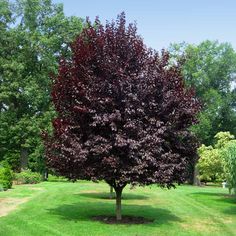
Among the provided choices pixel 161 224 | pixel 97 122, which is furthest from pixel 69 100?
pixel 161 224

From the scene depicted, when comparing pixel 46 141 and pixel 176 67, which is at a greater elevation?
pixel 176 67

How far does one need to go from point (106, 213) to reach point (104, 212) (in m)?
0.33

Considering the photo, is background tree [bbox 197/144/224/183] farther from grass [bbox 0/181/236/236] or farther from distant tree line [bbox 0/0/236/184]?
distant tree line [bbox 0/0/236/184]

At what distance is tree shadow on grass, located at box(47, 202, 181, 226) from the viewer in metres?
18.8

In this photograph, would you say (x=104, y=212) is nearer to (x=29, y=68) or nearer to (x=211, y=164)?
(x=211, y=164)

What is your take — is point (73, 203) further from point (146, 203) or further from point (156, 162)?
→ point (156, 162)

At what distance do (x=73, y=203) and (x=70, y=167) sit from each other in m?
6.59

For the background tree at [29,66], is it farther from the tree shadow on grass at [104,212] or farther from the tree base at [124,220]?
the tree base at [124,220]

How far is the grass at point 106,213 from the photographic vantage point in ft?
50.9

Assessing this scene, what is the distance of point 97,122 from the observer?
16.7 meters

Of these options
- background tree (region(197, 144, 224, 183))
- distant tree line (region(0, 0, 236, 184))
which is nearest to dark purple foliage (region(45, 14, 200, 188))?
background tree (region(197, 144, 224, 183))

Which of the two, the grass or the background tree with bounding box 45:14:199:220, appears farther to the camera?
the background tree with bounding box 45:14:199:220

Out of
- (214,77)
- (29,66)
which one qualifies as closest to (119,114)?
(29,66)

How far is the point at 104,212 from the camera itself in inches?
817
